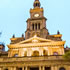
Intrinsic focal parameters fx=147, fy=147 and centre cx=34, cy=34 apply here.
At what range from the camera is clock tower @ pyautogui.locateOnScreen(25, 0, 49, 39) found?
161 feet

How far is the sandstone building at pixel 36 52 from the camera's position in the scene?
31.4 meters

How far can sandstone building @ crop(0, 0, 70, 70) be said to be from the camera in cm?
3138

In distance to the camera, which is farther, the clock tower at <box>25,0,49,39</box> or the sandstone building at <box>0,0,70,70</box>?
the clock tower at <box>25,0,49,39</box>

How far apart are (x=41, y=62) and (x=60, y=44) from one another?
9507 mm

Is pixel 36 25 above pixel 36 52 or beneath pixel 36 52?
above

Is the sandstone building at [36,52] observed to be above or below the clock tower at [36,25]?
below

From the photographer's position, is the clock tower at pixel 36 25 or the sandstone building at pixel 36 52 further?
the clock tower at pixel 36 25

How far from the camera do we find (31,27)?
168 feet

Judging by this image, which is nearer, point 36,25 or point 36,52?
point 36,52

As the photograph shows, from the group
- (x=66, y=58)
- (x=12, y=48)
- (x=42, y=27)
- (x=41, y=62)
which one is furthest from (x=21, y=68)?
(x=42, y=27)

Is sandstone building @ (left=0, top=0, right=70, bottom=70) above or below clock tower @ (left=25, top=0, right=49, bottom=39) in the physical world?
below

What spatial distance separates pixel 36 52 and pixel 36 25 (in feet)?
48.1

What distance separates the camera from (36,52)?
39.2 m

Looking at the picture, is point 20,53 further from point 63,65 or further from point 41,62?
point 63,65
